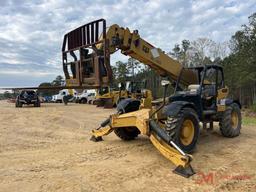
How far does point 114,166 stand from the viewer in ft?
21.3

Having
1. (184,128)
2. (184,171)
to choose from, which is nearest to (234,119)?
(184,128)

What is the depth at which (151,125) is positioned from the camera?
7.21 meters

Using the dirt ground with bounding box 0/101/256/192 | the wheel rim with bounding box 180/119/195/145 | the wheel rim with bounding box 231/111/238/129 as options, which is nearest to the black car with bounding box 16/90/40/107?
the dirt ground with bounding box 0/101/256/192

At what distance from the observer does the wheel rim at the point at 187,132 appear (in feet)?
24.7

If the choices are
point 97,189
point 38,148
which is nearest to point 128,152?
point 38,148

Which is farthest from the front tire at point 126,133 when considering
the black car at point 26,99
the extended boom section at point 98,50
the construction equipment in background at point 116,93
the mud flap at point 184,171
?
the black car at point 26,99

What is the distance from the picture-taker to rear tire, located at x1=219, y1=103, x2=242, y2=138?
976 centimetres

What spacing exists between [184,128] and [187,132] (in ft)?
0.58

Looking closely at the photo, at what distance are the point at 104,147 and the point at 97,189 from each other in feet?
10.7

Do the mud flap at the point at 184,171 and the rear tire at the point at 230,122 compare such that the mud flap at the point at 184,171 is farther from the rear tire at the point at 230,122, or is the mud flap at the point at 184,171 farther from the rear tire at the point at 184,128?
the rear tire at the point at 230,122

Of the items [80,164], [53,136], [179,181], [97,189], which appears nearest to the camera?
[97,189]

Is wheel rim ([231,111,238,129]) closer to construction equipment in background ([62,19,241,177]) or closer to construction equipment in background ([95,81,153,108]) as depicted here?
construction equipment in background ([62,19,241,177])

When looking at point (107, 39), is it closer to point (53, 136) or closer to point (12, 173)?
point (12, 173)

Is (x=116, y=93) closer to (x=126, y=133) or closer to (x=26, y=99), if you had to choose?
(x=26, y=99)
